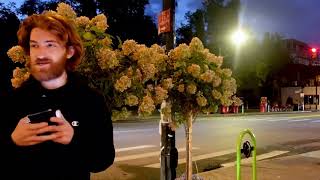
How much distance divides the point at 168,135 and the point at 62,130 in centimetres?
450

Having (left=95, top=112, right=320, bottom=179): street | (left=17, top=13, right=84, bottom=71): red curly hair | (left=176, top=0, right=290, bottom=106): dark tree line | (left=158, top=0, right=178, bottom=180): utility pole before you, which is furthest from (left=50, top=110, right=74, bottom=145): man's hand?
(left=176, top=0, right=290, bottom=106): dark tree line

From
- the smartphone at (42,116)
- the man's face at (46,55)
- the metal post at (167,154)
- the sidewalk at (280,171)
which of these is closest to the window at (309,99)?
the sidewalk at (280,171)

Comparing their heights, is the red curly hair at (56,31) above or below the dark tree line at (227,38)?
below

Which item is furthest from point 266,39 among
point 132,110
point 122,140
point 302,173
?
point 132,110

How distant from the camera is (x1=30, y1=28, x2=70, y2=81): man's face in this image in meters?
2.17

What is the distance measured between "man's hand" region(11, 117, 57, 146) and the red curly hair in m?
0.36

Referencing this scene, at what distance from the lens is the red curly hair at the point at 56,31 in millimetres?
2270

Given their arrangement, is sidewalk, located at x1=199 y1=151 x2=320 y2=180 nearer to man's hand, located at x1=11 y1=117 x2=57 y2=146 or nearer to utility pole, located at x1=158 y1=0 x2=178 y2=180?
utility pole, located at x1=158 y1=0 x2=178 y2=180

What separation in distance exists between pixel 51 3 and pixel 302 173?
26811 mm

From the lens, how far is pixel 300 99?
67.5 meters

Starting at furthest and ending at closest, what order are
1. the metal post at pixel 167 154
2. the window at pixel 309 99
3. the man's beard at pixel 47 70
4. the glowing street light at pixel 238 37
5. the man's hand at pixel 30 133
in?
1. the window at pixel 309 99
2. the glowing street light at pixel 238 37
3. the metal post at pixel 167 154
4. the man's beard at pixel 47 70
5. the man's hand at pixel 30 133

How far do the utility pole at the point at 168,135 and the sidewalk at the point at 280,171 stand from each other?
299 centimetres

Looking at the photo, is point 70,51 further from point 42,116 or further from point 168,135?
point 168,135

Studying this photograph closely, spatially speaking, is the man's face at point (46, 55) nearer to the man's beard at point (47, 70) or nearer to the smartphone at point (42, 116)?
the man's beard at point (47, 70)
